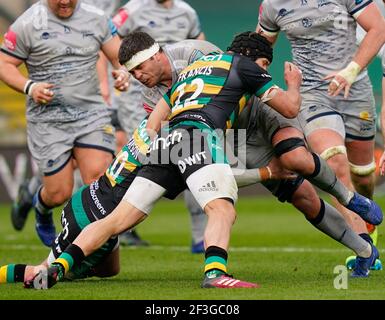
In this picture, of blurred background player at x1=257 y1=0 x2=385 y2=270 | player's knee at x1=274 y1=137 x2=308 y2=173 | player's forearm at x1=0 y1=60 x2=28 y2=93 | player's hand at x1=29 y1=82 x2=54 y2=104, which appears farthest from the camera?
player's forearm at x1=0 y1=60 x2=28 y2=93

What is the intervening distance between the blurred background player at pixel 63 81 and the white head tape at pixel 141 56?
1856 mm

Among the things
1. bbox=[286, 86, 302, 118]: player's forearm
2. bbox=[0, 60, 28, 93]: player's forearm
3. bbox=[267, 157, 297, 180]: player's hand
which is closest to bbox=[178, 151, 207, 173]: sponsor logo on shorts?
bbox=[286, 86, 302, 118]: player's forearm

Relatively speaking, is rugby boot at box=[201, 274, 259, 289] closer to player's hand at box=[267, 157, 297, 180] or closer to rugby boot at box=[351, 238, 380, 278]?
player's hand at box=[267, 157, 297, 180]

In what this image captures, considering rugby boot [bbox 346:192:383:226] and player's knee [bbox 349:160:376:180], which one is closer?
rugby boot [bbox 346:192:383:226]

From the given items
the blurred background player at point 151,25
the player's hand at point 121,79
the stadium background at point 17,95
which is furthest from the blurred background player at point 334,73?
the stadium background at point 17,95

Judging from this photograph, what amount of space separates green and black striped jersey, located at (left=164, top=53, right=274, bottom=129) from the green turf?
1.26m

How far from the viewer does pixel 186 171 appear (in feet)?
26.3

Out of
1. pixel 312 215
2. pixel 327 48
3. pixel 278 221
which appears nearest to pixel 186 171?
pixel 312 215

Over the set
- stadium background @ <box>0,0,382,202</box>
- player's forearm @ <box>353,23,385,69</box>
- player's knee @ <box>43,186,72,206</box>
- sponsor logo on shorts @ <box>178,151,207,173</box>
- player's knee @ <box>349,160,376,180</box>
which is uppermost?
player's forearm @ <box>353,23,385,69</box>

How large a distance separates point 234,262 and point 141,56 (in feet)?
8.97

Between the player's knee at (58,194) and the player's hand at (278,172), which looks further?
the player's knee at (58,194)

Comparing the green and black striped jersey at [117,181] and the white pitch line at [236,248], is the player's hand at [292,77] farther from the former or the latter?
the white pitch line at [236,248]

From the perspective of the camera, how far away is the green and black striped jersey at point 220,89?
8.22 meters

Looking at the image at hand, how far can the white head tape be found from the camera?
28.8 feet
